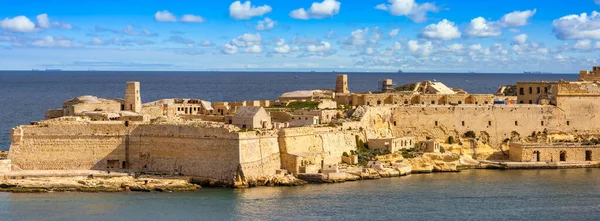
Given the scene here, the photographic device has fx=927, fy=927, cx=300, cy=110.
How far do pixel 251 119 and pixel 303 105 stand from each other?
23.5 ft

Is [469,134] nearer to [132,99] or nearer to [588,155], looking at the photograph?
[588,155]

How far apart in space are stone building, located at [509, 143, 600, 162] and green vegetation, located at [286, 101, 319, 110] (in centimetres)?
1035

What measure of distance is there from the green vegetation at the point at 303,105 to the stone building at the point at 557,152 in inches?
407

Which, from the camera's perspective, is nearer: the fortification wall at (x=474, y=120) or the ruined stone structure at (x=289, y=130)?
the ruined stone structure at (x=289, y=130)

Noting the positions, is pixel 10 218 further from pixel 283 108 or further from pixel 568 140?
pixel 568 140

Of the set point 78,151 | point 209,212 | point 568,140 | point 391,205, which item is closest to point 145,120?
point 78,151

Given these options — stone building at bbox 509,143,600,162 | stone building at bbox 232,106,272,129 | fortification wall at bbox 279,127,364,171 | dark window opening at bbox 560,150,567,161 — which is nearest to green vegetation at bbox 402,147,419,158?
fortification wall at bbox 279,127,364,171

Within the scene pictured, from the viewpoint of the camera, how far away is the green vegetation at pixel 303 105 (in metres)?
46.7

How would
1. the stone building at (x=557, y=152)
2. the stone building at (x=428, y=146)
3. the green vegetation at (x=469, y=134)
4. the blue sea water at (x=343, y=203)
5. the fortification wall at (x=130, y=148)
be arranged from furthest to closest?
the green vegetation at (x=469, y=134), the stone building at (x=557, y=152), the stone building at (x=428, y=146), the fortification wall at (x=130, y=148), the blue sea water at (x=343, y=203)

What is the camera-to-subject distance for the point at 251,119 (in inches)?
1599

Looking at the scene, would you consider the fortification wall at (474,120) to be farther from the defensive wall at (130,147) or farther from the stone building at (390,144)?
the defensive wall at (130,147)

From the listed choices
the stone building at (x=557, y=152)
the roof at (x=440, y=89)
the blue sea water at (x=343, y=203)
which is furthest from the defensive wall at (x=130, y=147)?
the roof at (x=440, y=89)

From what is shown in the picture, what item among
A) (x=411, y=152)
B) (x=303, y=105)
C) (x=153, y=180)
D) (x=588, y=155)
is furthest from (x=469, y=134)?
(x=153, y=180)

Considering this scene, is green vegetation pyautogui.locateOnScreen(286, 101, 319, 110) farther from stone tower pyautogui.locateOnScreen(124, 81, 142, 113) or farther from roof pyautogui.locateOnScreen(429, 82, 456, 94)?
stone tower pyautogui.locateOnScreen(124, 81, 142, 113)
